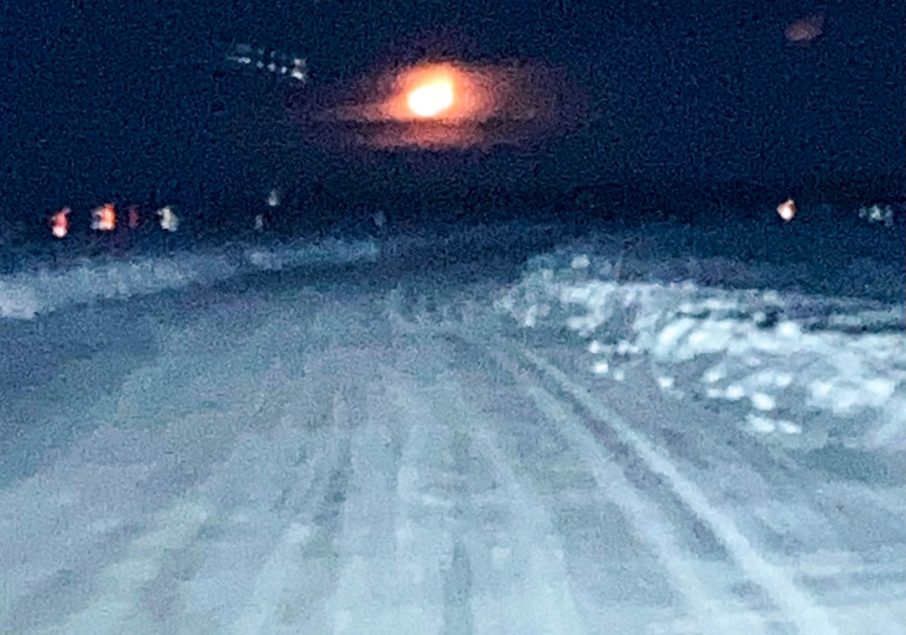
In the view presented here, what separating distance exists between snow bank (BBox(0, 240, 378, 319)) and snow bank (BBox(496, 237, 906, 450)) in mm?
8206

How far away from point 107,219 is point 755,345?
5275cm

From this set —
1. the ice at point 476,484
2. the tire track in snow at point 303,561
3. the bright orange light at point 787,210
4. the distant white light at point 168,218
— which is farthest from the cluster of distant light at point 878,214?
the tire track in snow at point 303,561

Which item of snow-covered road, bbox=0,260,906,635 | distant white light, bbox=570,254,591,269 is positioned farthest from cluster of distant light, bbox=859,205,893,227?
snow-covered road, bbox=0,260,906,635

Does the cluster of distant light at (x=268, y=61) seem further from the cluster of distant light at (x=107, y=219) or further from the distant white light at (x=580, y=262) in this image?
the distant white light at (x=580, y=262)

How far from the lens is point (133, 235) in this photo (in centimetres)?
6209

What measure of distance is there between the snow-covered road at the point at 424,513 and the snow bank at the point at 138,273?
1209cm

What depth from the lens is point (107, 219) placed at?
67.9 metres

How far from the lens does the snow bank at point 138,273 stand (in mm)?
29484

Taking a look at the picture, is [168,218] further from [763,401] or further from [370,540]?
[370,540]

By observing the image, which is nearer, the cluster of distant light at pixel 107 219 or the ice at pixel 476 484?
the ice at pixel 476 484

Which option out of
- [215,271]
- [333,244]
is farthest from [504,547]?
[333,244]

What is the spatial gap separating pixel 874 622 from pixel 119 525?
4.67 meters

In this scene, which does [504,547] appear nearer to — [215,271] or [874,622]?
[874,622]

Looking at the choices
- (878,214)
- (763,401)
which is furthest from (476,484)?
(878,214)
